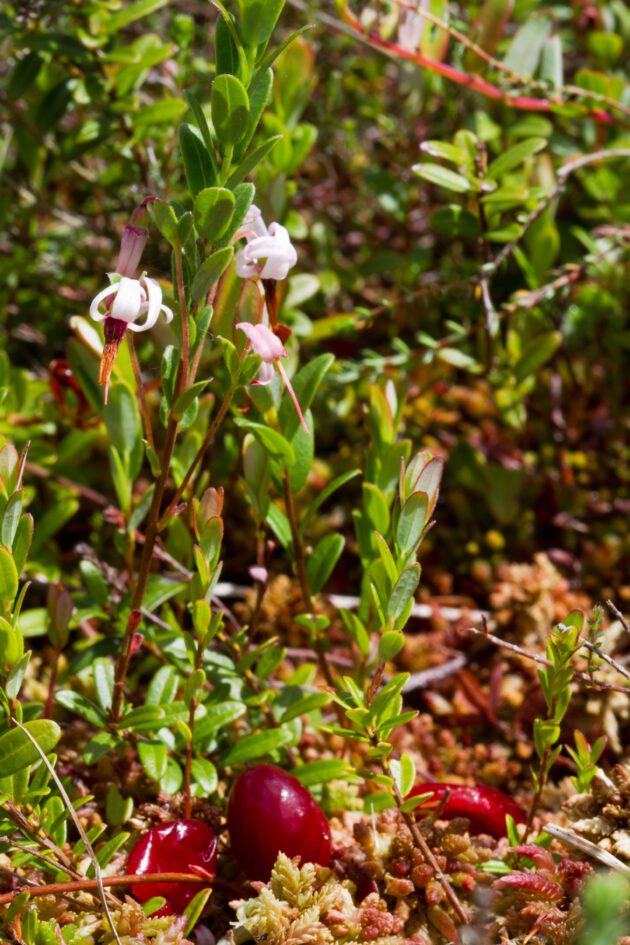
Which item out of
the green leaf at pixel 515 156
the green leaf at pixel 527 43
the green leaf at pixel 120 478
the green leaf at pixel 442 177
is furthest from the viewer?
the green leaf at pixel 527 43

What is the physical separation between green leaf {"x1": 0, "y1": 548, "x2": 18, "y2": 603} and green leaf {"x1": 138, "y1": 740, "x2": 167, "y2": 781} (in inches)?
17.5

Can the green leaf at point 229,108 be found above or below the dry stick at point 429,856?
above

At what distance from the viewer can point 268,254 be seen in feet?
4.58

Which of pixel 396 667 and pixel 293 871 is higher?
pixel 293 871

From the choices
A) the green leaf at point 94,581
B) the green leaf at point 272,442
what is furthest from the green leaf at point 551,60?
the green leaf at point 94,581

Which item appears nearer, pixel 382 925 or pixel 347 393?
pixel 382 925

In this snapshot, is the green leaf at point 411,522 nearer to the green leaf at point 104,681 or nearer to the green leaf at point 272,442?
the green leaf at point 272,442

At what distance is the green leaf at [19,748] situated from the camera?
1.40 metres

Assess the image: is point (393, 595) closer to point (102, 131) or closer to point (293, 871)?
point (293, 871)

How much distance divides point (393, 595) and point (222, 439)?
131cm

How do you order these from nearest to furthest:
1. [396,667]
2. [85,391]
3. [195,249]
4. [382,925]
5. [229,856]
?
1. [195,249]
2. [382,925]
3. [229,856]
4. [85,391]
5. [396,667]

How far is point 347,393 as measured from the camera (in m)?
2.73

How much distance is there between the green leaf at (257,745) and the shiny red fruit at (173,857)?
0.17m

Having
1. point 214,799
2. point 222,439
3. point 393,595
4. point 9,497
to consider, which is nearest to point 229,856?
point 214,799
